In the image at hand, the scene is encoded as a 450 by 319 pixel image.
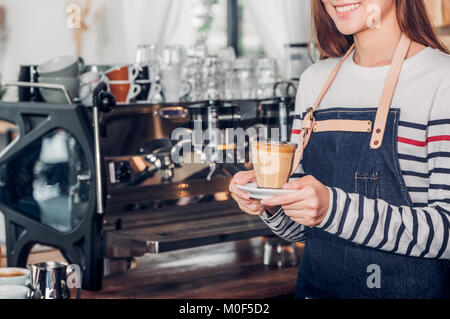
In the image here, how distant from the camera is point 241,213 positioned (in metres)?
2.17

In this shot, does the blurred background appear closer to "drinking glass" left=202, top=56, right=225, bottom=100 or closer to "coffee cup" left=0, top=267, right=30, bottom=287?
"drinking glass" left=202, top=56, right=225, bottom=100

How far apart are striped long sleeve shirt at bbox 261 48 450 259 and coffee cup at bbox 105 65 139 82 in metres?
0.87

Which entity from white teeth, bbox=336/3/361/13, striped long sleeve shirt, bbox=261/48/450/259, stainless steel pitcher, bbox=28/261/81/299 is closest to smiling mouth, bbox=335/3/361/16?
white teeth, bbox=336/3/361/13

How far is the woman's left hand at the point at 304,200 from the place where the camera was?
3.37 feet

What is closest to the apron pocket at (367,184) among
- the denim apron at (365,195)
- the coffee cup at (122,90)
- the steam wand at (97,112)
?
the denim apron at (365,195)

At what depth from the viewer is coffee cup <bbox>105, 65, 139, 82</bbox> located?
209 cm

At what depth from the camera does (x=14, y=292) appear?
1.18m

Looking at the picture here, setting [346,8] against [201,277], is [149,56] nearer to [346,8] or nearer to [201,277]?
[201,277]

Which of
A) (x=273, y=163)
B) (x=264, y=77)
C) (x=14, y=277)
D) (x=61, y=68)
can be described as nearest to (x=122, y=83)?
(x=61, y=68)

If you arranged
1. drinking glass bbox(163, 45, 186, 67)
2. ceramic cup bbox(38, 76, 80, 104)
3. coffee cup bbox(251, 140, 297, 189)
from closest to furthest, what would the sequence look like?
1. coffee cup bbox(251, 140, 297, 189)
2. ceramic cup bbox(38, 76, 80, 104)
3. drinking glass bbox(163, 45, 186, 67)

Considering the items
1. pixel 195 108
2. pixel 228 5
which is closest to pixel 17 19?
pixel 228 5

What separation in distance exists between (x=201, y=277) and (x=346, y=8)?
1046mm

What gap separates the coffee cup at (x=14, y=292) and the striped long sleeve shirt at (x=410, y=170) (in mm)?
463

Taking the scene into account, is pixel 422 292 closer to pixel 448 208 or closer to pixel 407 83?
pixel 448 208
